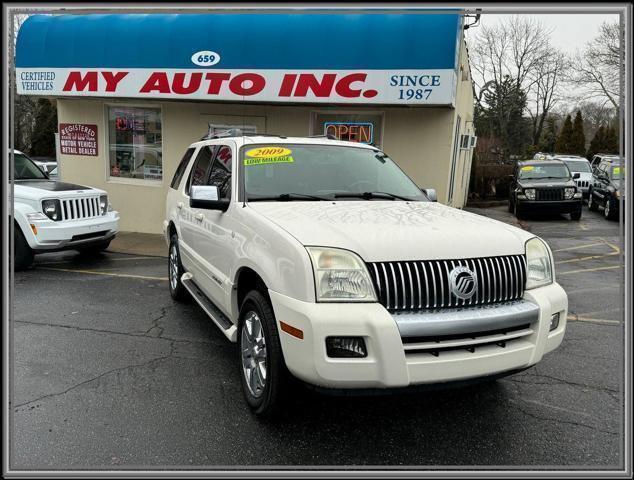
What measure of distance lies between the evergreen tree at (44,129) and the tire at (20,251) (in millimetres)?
14522

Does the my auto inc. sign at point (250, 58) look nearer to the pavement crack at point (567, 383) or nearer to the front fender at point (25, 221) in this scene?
the front fender at point (25, 221)

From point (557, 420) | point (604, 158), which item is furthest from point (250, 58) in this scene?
point (604, 158)

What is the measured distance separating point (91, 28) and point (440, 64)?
22.7 ft

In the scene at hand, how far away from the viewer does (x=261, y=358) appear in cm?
336

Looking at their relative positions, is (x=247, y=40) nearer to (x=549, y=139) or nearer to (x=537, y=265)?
(x=537, y=265)

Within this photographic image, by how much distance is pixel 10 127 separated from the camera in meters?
3.82

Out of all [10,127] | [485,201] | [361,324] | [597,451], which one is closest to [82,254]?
[10,127]

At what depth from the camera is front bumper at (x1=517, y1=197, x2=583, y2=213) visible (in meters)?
15.6

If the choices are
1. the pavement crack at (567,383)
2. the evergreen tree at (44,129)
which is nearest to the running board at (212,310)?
the pavement crack at (567,383)

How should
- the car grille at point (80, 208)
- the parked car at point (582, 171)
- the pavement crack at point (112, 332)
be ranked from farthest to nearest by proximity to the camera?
the parked car at point (582, 171) < the car grille at point (80, 208) < the pavement crack at point (112, 332)

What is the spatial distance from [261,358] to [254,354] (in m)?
0.09

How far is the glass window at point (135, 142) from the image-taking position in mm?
11500

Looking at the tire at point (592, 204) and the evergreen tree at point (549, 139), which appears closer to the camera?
the tire at point (592, 204)

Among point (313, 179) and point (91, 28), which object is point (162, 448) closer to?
point (313, 179)
